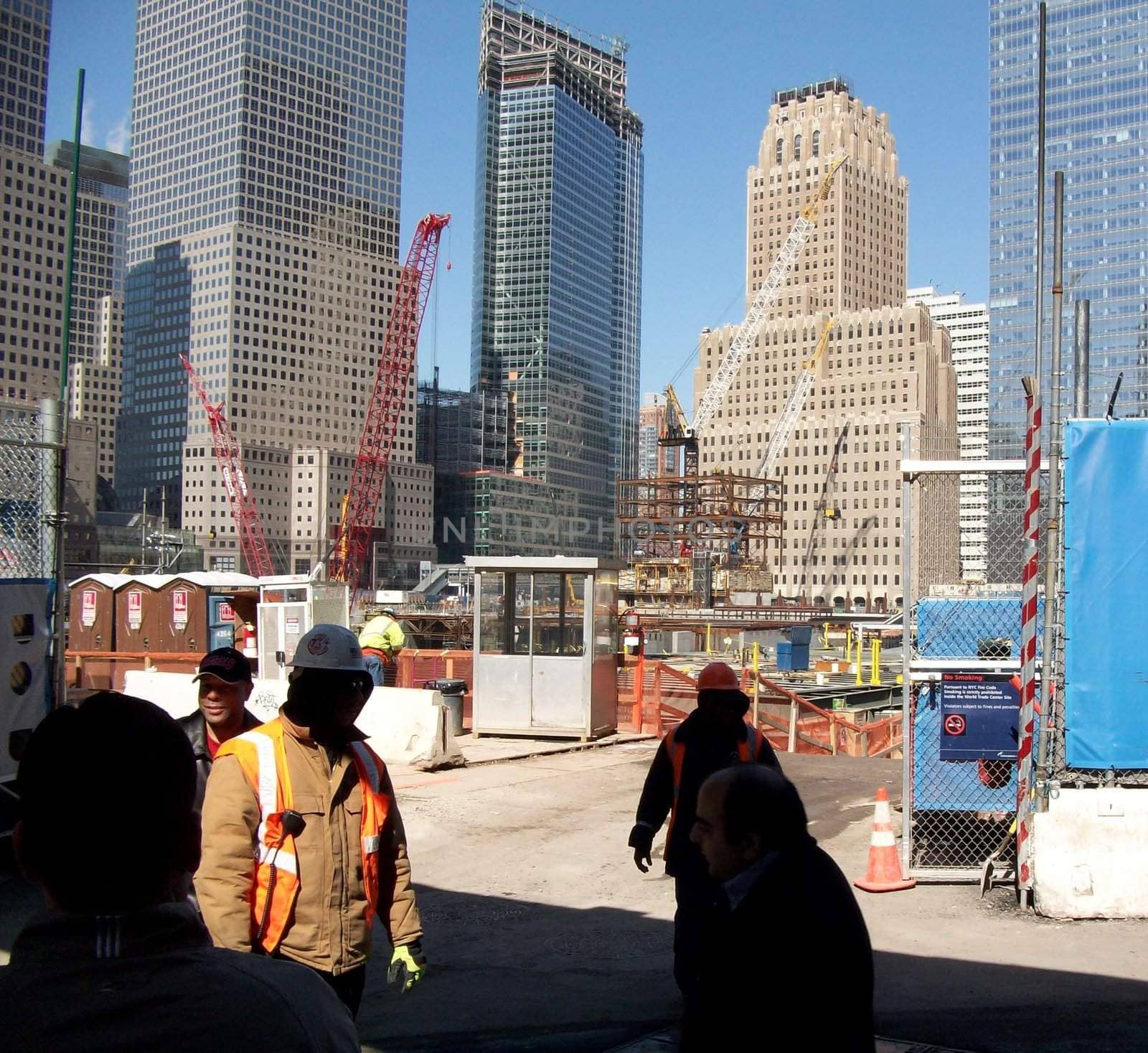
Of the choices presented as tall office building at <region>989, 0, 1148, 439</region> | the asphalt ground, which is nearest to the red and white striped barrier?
the asphalt ground

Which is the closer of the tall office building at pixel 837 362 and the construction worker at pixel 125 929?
the construction worker at pixel 125 929

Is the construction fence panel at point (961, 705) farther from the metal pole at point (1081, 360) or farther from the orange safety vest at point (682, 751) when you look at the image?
the orange safety vest at point (682, 751)

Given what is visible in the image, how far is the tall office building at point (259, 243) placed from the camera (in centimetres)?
16750

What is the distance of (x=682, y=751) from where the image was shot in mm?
5738

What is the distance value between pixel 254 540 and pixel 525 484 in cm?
5236

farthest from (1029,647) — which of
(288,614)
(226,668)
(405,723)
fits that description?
(288,614)

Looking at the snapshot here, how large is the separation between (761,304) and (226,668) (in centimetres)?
17266

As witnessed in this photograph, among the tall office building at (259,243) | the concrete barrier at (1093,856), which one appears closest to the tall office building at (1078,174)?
the tall office building at (259,243)

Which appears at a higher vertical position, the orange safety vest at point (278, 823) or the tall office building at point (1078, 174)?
the tall office building at point (1078, 174)

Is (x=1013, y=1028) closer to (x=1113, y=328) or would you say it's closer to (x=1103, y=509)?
(x=1103, y=509)

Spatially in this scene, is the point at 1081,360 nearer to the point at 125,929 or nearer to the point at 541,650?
the point at 125,929

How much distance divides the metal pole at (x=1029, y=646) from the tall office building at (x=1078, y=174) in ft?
466

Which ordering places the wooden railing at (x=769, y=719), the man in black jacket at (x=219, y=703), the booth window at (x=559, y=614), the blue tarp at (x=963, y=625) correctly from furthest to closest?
the wooden railing at (x=769, y=719) < the booth window at (x=559, y=614) < the blue tarp at (x=963, y=625) < the man in black jacket at (x=219, y=703)

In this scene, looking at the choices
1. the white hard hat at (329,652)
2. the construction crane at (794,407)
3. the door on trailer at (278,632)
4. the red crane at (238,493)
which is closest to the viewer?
the white hard hat at (329,652)
